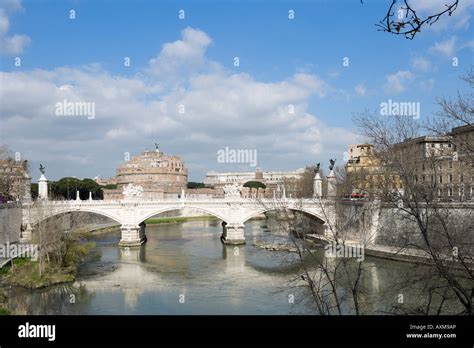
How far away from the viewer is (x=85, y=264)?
69.3ft

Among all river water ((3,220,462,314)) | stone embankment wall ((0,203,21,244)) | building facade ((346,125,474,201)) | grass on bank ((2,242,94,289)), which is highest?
building facade ((346,125,474,201))

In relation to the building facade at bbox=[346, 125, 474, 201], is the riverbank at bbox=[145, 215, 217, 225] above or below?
below

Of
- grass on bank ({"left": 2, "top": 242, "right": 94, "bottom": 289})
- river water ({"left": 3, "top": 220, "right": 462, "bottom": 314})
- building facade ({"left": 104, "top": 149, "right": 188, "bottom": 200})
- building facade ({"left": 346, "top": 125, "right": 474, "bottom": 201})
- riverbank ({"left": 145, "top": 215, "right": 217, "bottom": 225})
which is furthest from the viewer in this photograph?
building facade ({"left": 104, "top": 149, "right": 188, "bottom": 200})

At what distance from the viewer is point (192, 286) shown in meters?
16.7

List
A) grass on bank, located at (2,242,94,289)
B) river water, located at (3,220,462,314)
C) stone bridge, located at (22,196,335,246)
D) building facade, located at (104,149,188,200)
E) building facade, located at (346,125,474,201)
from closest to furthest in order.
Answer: building facade, located at (346,125,474,201), river water, located at (3,220,462,314), grass on bank, located at (2,242,94,289), stone bridge, located at (22,196,335,246), building facade, located at (104,149,188,200)

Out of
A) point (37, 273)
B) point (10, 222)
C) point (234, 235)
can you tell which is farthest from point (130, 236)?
point (37, 273)

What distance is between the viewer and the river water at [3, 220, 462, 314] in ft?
43.3

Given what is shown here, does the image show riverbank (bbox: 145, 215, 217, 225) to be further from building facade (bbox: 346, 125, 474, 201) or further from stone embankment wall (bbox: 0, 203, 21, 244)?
building facade (bbox: 346, 125, 474, 201)

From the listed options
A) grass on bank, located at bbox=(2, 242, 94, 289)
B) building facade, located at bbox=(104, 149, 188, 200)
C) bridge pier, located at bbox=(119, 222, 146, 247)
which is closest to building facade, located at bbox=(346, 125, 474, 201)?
grass on bank, located at bbox=(2, 242, 94, 289)

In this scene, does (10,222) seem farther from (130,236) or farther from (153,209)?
(153,209)

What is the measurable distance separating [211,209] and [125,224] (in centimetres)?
508

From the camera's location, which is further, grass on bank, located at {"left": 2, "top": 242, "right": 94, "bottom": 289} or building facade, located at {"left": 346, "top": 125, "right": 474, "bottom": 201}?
grass on bank, located at {"left": 2, "top": 242, "right": 94, "bottom": 289}

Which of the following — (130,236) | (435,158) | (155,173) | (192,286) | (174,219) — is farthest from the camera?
(155,173)
